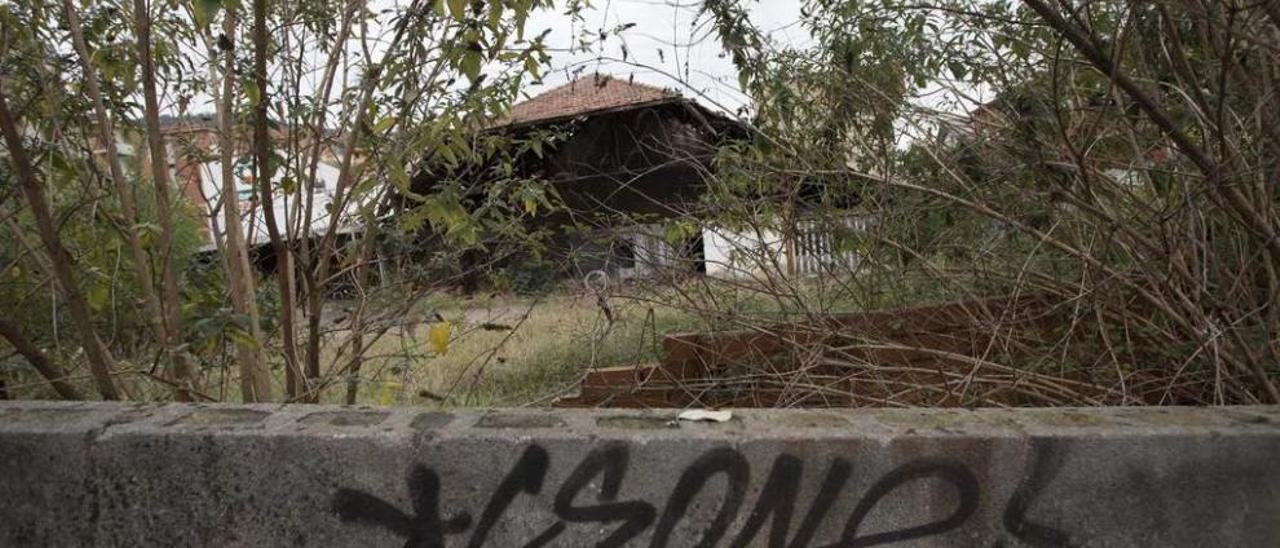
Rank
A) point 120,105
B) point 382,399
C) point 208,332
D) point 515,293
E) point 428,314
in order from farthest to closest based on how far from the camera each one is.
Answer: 1. point 515,293
2. point 428,314
3. point 382,399
4. point 120,105
5. point 208,332

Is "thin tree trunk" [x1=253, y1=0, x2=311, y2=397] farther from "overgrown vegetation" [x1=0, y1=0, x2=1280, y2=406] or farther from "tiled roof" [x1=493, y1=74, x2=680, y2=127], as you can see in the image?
"tiled roof" [x1=493, y1=74, x2=680, y2=127]

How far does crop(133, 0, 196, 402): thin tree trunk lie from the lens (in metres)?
2.64

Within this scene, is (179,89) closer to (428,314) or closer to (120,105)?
(120,105)

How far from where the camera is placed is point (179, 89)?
3.19 meters

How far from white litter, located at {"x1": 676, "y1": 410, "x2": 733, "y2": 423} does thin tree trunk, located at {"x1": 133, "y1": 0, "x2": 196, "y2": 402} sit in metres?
1.59

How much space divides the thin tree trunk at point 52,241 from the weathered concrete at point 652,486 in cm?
79

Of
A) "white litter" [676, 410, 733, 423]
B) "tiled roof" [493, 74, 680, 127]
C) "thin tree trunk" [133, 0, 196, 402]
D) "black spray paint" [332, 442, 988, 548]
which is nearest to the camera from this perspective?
"black spray paint" [332, 442, 988, 548]

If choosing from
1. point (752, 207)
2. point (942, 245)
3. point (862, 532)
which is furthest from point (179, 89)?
point (942, 245)

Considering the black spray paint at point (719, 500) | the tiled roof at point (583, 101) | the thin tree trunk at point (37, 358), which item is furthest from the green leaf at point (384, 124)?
the tiled roof at point (583, 101)

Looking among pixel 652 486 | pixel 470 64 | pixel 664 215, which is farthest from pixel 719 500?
pixel 664 215

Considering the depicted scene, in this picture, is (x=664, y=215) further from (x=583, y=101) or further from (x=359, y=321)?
(x=583, y=101)

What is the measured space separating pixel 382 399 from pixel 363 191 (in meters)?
0.95

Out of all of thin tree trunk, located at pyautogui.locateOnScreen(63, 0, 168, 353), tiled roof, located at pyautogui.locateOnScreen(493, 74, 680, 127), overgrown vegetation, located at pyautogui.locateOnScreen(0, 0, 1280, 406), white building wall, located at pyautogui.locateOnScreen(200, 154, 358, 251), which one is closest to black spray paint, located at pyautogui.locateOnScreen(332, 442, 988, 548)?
overgrown vegetation, located at pyautogui.locateOnScreen(0, 0, 1280, 406)

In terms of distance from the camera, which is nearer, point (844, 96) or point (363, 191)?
point (363, 191)
